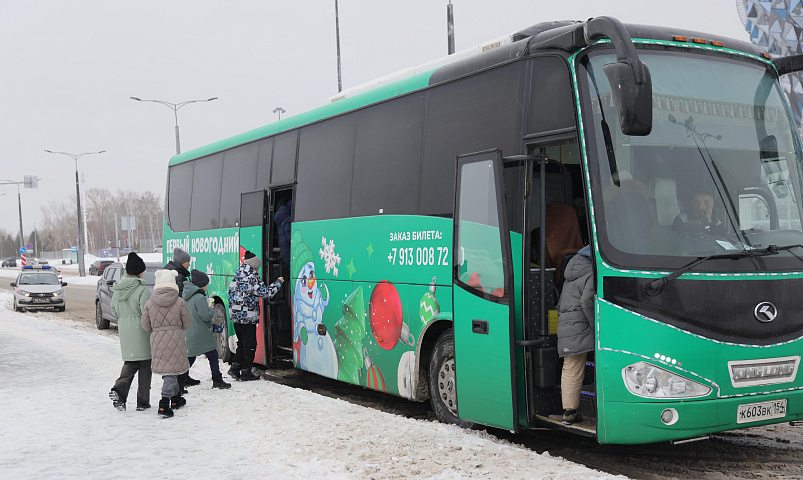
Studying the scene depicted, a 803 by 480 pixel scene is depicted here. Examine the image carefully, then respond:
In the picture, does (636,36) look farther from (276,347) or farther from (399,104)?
(276,347)

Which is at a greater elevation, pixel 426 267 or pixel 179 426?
pixel 426 267

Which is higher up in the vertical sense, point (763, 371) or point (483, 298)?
point (483, 298)

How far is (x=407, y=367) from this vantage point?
8.76 metres

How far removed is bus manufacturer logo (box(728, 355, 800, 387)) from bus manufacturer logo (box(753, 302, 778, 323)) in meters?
0.31

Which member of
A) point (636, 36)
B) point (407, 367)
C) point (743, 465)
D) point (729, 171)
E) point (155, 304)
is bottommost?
point (743, 465)

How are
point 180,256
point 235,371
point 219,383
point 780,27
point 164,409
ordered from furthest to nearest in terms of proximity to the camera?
point 780,27 → point 235,371 → point 219,383 → point 180,256 → point 164,409

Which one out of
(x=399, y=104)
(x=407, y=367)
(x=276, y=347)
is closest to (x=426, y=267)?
(x=407, y=367)

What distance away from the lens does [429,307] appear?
27.1 ft

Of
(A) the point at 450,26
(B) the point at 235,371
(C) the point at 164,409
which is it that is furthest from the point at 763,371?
(A) the point at 450,26

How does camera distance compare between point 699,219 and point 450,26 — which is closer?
point 699,219

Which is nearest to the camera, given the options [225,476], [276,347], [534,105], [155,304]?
[225,476]

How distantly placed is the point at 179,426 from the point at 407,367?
2.47 metres

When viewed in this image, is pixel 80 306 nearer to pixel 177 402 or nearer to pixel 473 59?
pixel 177 402

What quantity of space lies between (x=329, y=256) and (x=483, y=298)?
11.5ft
